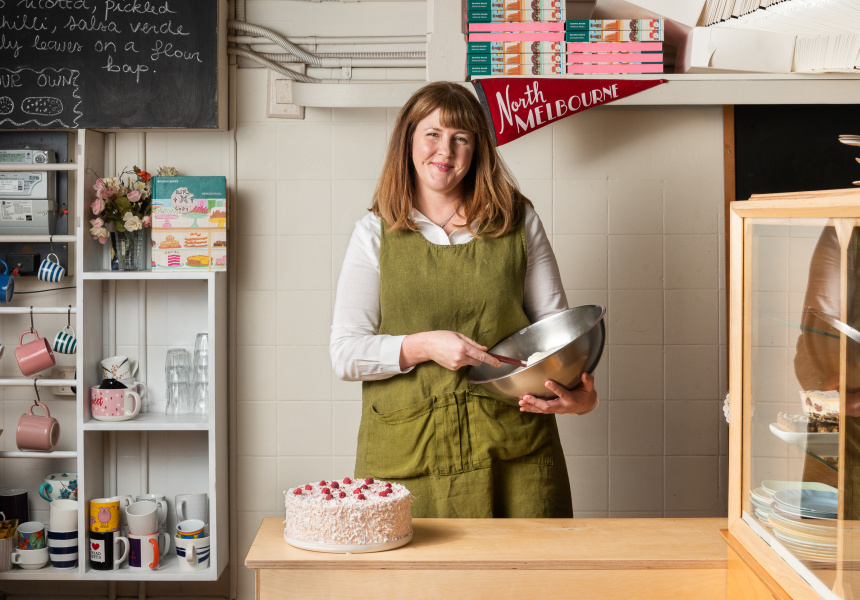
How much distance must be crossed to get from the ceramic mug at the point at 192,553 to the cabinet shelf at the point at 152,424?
1.18ft

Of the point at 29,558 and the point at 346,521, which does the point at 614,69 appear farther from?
the point at 29,558

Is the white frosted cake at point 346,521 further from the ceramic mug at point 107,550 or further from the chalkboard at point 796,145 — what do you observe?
the chalkboard at point 796,145

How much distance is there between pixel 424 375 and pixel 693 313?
134cm

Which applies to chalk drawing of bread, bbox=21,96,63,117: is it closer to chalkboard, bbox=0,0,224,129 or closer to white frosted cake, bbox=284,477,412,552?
chalkboard, bbox=0,0,224,129

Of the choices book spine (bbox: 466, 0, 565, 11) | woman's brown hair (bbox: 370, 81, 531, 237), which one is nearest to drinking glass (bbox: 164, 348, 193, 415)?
woman's brown hair (bbox: 370, 81, 531, 237)

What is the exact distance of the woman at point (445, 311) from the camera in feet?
5.31

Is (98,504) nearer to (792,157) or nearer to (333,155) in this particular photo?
(333,155)

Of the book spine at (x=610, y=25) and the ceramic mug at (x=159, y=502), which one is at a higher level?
the book spine at (x=610, y=25)

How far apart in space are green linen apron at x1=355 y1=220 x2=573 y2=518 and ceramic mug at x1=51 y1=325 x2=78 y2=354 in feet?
4.24

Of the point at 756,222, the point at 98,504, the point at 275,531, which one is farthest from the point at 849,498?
Result: the point at 98,504

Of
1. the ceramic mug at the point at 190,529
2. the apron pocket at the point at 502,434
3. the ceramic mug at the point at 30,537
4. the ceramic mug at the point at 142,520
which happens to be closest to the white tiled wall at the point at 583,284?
the ceramic mug at the point at 190,529

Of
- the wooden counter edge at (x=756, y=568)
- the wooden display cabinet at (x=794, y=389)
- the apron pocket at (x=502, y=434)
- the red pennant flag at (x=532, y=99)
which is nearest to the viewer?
the wooden display cabinet at (x=794, y=389)

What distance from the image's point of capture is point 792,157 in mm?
2547

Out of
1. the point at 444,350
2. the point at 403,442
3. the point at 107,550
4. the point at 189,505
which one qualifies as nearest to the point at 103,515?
the point at 107,550
